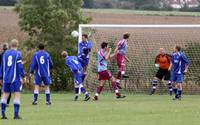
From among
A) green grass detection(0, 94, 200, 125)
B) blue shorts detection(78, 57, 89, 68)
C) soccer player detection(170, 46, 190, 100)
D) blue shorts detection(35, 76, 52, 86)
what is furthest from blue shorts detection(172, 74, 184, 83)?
blue shorts detection(35, 76, 52, 86)

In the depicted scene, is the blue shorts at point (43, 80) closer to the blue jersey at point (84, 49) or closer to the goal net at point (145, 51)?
the blue jersey at point (84, 49)

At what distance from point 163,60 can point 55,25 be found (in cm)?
616

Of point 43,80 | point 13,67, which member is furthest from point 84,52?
point 13,67

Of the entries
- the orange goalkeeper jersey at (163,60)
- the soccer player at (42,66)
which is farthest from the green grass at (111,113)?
the orange goalkeeper jersey at (163,60)

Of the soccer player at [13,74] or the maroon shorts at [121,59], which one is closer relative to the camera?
the soccer player at [13,74]

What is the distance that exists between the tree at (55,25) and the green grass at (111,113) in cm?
690

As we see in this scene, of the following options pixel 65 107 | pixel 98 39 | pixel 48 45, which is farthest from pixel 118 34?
pixel 65 107

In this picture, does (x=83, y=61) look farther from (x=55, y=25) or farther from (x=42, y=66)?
(x=55, y=25)

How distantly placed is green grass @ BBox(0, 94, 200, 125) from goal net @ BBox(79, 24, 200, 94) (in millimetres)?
5644

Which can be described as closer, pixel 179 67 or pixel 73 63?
pixel 73 63

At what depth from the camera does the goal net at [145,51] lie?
32.6 m

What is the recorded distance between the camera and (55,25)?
35.0 meters

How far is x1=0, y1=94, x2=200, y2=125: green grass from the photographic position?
18.5 m

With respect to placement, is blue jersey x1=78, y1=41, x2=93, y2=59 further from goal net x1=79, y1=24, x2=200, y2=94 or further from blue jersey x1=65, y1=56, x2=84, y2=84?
→ goal net x1=79, y1=24, x2=200, y2=94
